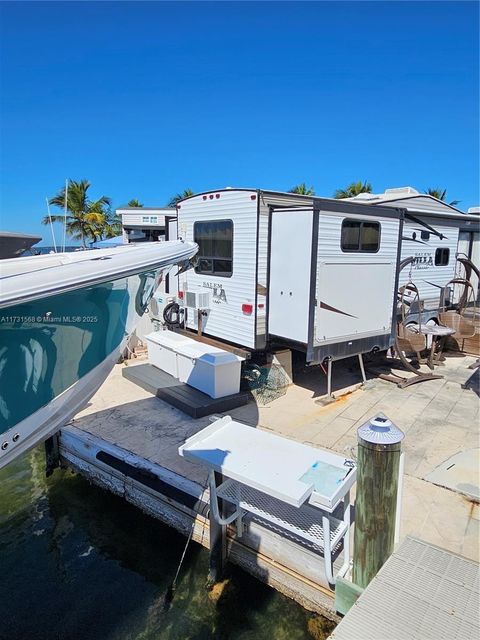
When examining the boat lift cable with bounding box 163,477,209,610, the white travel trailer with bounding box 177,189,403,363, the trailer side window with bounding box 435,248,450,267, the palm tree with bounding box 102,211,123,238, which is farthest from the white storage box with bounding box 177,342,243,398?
the palm tree with bounding box 102,211,123,238

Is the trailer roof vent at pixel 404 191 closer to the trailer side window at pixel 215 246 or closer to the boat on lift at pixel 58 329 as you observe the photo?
the trailer side window at pixel 215 246

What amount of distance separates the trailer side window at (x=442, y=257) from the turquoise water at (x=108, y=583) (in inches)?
285

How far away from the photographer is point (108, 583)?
350 cm

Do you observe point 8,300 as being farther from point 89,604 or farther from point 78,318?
point 89,604

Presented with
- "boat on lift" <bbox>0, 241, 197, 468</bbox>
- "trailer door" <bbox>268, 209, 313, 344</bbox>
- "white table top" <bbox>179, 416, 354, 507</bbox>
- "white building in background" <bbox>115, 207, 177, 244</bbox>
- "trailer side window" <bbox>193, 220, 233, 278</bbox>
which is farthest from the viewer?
A: "white building in background" <bbox>115, 207, 177, 244</bbox>

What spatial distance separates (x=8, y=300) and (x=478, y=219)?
992 cm

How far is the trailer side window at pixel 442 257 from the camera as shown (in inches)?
337

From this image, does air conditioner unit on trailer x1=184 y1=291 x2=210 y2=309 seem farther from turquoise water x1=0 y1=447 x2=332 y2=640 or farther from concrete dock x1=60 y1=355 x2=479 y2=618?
turquoise water x1=0 y1=447 x2=332 y2=640

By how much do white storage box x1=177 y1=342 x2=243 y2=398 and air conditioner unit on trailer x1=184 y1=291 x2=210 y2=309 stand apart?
0.96m

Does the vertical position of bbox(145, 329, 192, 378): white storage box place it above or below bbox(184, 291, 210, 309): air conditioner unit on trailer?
below

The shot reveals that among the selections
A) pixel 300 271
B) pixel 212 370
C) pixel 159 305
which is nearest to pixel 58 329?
pixel 212 370

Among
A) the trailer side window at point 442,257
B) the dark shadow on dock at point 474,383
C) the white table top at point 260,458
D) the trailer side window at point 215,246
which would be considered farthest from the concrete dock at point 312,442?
the trailer side window at point 442,257

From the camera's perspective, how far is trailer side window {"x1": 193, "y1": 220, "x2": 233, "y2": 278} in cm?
615

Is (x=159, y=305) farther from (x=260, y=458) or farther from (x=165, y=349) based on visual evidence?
(x=260, y=458)
